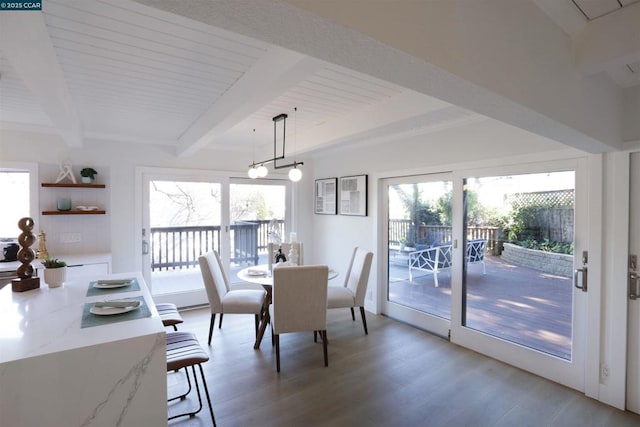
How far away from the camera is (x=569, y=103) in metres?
1.69

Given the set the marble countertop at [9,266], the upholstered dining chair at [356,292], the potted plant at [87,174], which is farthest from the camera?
the potted plant at [87,174]

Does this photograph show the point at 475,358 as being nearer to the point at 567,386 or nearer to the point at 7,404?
the point at 567,386

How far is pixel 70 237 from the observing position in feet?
13.0

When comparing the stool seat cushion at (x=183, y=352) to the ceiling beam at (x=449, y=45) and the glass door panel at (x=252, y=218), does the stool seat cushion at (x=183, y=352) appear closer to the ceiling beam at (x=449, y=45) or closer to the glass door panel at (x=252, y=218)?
the ceiling beam at (x=449, y=45)

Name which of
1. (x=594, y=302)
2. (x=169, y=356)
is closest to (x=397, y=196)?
(x=594, y=302)

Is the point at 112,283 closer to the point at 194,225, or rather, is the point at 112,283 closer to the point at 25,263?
the point at 25,263

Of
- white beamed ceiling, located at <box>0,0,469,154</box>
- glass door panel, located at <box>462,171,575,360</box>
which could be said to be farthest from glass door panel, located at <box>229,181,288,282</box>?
glass door panel, located at <box>462,171,575,360</box>

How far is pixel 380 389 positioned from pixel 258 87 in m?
2.49

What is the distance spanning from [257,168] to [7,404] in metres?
2.77

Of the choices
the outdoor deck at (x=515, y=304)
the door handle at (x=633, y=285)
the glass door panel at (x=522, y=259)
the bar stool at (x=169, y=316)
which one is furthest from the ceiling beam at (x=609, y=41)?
the bar stool at (x=169, y=316)

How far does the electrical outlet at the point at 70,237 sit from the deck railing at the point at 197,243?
0.83m

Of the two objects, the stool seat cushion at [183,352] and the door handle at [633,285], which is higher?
the door handle at [633,285]

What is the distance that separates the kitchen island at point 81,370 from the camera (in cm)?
127

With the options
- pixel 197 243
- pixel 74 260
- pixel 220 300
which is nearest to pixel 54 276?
pixel 220 300
